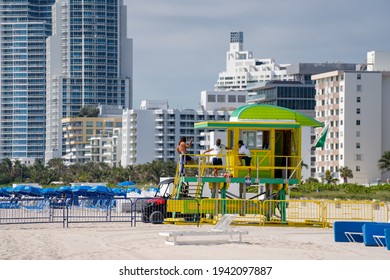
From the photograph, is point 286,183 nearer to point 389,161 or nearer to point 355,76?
point 389,161

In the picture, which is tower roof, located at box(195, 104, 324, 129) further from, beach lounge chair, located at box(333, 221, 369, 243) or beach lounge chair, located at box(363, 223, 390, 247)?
beach lounge chair, located at box(363, 223, 390, 247)

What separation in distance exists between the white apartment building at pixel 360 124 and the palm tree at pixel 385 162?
11.5 feet

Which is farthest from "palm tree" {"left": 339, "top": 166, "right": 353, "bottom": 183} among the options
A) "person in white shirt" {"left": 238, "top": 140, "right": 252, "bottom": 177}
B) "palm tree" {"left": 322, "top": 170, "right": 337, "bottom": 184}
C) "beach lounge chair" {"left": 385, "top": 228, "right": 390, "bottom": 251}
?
"beach lounge chair" {"left": 385, "top": 228, "right": 390, "bottom": 251}

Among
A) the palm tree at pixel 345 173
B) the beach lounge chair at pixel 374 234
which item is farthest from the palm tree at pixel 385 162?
the beach lounge chair at pixel 374 234

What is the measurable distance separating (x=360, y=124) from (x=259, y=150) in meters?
114

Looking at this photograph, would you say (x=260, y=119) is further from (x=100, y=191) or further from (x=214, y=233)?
(x=100, y=191)

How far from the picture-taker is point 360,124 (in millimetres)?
154250

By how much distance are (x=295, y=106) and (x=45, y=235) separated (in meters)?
159

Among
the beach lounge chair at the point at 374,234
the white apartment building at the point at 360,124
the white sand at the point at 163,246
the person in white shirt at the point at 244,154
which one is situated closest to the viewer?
the white sand at the point at 163,246

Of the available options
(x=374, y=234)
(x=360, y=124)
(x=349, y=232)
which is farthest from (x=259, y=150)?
(x=360, y=124)

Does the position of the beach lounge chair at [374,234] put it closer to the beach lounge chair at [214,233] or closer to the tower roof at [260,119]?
the beach lounge chair at [214,233]

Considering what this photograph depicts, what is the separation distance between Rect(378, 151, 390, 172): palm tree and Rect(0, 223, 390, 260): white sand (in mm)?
107322

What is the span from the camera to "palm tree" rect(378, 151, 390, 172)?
476ft

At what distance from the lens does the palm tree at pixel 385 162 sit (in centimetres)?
14512
